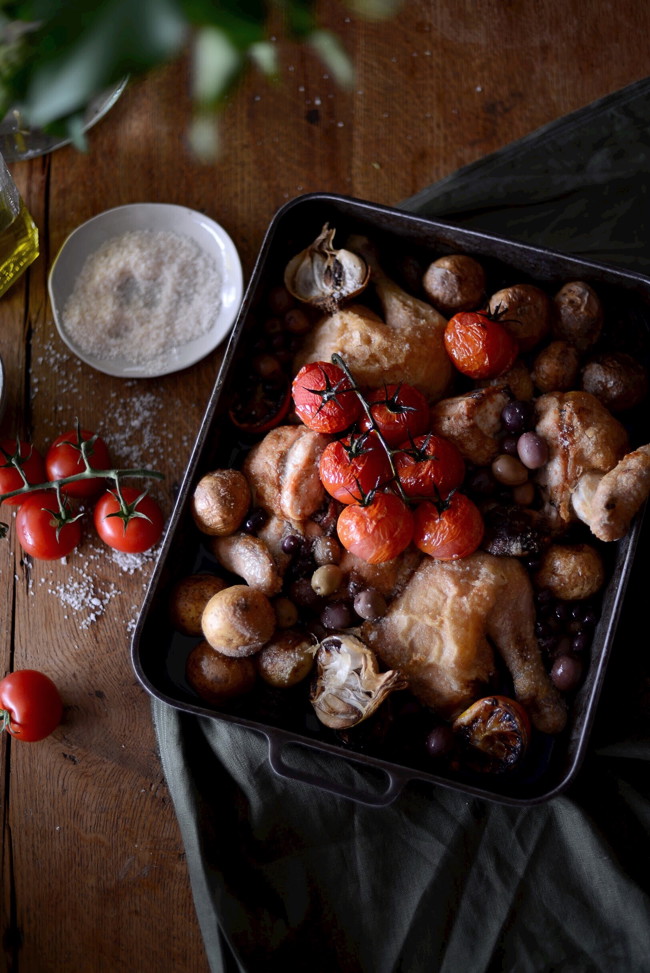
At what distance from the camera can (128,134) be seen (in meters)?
2.25

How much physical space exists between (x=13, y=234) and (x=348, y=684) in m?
1.32

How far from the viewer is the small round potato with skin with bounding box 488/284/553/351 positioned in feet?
6.02

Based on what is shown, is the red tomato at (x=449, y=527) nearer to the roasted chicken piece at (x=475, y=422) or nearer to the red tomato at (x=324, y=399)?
the roasted chicken piece at (x=475, y=422)

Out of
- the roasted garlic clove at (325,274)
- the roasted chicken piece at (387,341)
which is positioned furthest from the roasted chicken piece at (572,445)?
the roasted garlic clove at (325,274)

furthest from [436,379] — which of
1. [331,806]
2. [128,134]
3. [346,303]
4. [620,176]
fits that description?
[128,134]

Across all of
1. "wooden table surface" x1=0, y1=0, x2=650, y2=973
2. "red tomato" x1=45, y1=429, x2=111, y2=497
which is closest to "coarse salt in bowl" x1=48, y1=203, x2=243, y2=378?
"wooden table surface" x1=0, y1=0, x2=650, y2=973

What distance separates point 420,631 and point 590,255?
1000mm

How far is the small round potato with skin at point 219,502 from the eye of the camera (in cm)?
178

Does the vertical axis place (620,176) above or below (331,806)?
above

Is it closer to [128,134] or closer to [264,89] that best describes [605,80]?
[264,89]

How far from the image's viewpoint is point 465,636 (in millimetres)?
1726

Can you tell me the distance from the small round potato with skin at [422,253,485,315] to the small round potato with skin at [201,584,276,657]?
76 centimetres

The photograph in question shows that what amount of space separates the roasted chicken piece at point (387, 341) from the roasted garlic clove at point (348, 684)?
57 cm

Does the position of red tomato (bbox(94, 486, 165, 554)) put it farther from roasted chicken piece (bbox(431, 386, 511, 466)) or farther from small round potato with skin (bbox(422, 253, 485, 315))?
small round potato with skin (bbox(422, 253, 485, 315))
